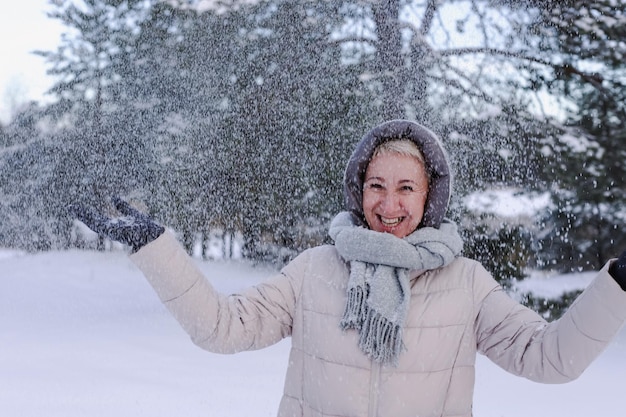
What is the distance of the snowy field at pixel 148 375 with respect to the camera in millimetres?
3781

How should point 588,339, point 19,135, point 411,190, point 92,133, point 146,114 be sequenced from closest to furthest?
point 588,339 < point 411,190 < point 146,114 < point 92,133 < point 19,135

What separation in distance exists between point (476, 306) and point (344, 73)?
5.64 m

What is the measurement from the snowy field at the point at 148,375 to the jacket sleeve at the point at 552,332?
2501 mm

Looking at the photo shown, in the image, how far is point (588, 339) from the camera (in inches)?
53.1

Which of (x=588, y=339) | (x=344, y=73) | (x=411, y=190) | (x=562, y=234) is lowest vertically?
(x=562, y=234)

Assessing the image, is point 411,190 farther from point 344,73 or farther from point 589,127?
point 589,127

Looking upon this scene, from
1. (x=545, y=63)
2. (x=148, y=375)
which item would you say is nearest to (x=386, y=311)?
(x=148, y=375)

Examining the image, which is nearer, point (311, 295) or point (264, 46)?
point (311, 295)

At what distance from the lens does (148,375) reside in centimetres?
448

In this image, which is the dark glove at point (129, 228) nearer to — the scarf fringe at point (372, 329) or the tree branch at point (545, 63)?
the scarf fringe at point (372, 329)

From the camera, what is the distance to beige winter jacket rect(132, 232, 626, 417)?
144 cm

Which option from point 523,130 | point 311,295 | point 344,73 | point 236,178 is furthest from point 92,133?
point 311,295

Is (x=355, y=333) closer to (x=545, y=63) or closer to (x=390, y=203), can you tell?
(x=390, y=203)

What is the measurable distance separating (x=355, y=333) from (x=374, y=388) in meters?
0.13
